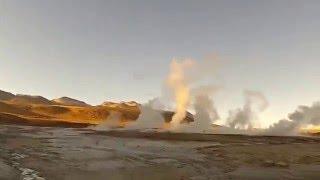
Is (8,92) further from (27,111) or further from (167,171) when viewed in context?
(167,171)

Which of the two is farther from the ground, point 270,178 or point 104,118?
point 104,118

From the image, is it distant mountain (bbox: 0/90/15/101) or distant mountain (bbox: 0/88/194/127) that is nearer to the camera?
distant mountain (bbox: 0/88/194/127)

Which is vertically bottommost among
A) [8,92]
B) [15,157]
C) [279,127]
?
[15,157]

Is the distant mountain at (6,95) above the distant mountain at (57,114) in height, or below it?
above

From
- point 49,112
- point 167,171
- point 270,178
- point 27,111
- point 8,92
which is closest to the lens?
point 270,178

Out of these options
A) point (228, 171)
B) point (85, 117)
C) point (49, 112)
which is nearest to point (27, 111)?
point (49, 112)

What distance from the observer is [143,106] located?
8406cm

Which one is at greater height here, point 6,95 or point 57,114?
point 6,95

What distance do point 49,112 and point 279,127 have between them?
5392cm

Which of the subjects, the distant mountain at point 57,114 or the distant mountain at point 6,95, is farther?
the distant mountain at point 6,95

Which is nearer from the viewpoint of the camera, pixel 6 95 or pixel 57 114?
pixel 57 114

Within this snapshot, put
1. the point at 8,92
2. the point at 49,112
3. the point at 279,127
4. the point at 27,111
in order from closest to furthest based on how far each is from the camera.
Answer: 1. the point at 279,127
2. the point at 27,111
3. the point at 49,112
4. the point at 8,92

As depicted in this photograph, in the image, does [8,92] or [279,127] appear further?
[8,92]

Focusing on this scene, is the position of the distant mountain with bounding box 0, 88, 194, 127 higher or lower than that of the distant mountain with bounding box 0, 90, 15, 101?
lower
